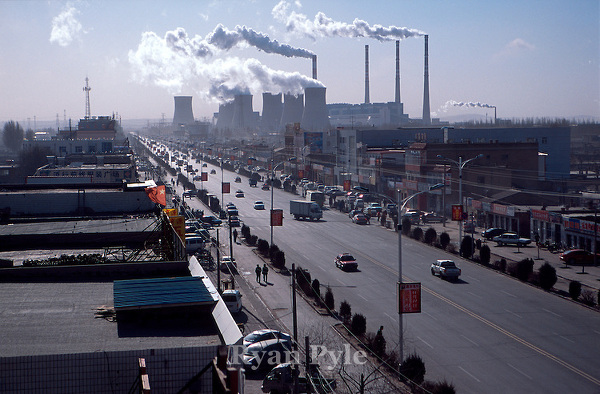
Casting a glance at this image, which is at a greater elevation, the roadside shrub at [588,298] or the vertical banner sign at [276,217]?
the vertical banner sign at [276,217]

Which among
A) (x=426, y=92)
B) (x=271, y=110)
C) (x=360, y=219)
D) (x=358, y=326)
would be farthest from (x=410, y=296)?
(x=271, y=110)

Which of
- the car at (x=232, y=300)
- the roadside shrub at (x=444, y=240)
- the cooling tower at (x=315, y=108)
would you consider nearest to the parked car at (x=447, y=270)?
the roadside shrub at (x=444, y=240)

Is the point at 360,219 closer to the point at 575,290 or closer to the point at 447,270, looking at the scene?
the point at 447,270

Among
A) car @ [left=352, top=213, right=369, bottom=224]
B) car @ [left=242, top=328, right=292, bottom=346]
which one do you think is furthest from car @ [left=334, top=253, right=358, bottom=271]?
car @ [left=352, top=213, right=369, bottom=224]

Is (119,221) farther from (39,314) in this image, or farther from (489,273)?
(489,273)

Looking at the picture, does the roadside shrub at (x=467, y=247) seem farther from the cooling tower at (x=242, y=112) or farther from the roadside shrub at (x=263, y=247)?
the cooling tower at (x=242, y=112)

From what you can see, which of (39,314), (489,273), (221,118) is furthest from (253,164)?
(221,118)
